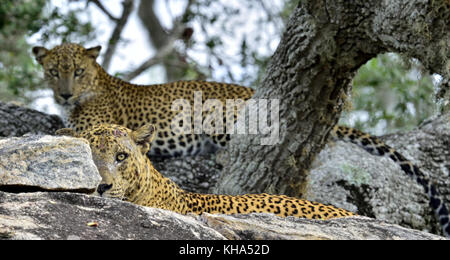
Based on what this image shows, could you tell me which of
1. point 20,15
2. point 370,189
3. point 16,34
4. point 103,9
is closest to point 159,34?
point 103,9

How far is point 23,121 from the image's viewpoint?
1160cm

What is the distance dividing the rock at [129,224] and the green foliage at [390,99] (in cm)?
848

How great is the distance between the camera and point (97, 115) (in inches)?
465

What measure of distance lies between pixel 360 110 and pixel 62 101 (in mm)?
6849

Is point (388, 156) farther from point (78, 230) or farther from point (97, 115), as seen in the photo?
point (78, 230)

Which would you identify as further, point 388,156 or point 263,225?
point 388,156

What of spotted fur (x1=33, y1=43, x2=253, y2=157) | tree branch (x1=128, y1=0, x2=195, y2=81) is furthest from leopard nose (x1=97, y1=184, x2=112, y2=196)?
tree branch (x1=128, y1=0, x2=195, y2=81)

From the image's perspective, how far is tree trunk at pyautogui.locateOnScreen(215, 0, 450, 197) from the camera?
7219 millimetres

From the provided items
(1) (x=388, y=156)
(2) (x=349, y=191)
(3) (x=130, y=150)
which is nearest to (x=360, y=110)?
(1) (x=388, y=156)

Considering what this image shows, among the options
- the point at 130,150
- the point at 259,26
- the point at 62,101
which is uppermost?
the point at 259,26

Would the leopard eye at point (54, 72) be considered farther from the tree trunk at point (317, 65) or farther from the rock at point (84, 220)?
the rock at point (84, 220)

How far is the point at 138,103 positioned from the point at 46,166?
6.55 metres

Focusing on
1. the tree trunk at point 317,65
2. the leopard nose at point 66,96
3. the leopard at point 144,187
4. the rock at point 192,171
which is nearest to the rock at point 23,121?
the leopard nose at point 66,96

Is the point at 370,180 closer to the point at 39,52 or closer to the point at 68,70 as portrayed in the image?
the point at 68,70
